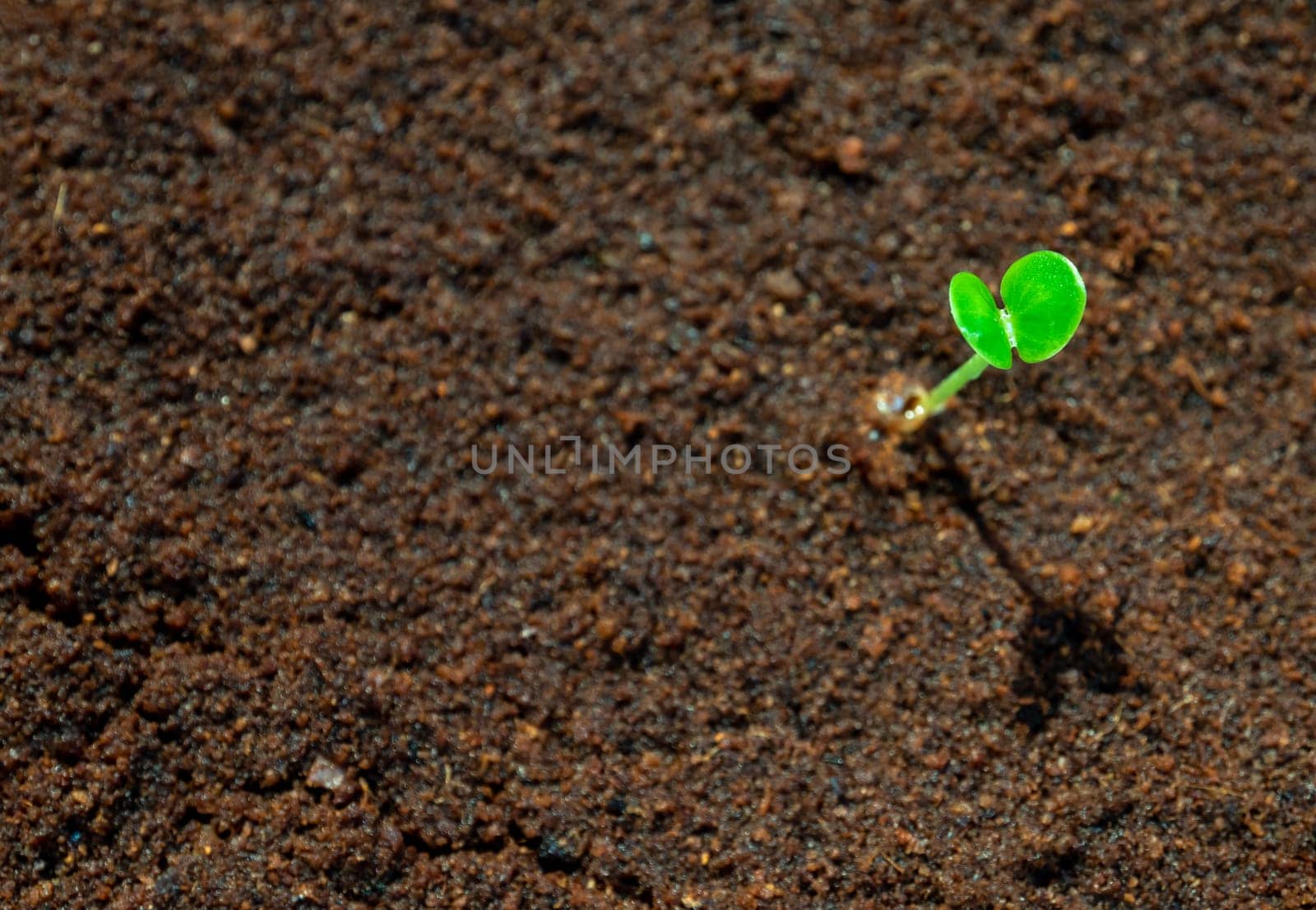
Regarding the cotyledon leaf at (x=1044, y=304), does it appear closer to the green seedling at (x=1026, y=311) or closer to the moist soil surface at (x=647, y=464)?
the green seedling at (x=1026, y=311)

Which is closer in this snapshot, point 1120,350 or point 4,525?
point 4,525

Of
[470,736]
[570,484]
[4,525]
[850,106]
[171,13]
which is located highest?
[171,13]

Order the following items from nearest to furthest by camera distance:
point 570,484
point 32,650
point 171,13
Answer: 1. point 32,650
2. point 570,484
3. point 171,13

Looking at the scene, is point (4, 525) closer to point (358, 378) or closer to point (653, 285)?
point (358, 378)

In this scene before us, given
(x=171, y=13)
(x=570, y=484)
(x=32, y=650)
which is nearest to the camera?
(x=32, y=650)

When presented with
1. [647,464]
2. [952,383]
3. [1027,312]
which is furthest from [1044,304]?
[647,464]

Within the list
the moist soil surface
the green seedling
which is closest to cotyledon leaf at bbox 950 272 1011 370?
the green seedling

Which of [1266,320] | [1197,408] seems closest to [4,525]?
[1197,408]

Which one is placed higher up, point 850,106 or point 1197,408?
point 850,106
